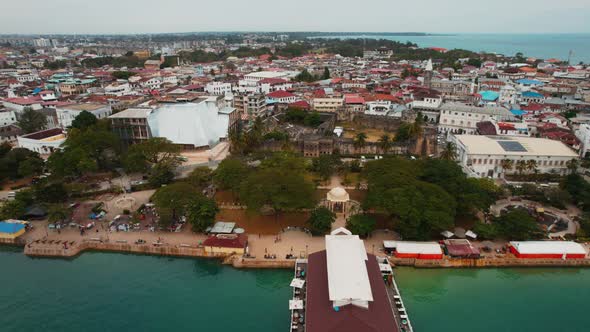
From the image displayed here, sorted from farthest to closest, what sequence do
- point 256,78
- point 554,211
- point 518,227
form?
point 256,78 < point 554,211 < point 518,227

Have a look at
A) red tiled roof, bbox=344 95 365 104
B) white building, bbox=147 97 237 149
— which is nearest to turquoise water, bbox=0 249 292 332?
white building, bbox=147 97 237 149

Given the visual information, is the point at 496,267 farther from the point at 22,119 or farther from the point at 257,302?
the point at 22,119

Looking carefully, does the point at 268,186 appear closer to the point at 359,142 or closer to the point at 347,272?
the point at 347,272

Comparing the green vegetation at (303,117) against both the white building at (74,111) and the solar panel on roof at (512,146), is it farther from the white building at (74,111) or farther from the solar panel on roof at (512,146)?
the white building at (74,111)

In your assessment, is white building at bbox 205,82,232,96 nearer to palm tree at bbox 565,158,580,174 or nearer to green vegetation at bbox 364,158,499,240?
green vegetation at bbox 364,158,499,240

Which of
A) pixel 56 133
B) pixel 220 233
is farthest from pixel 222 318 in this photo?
pixel 56 133

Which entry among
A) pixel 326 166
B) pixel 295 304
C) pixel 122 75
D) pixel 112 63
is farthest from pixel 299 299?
pixel 112 63
